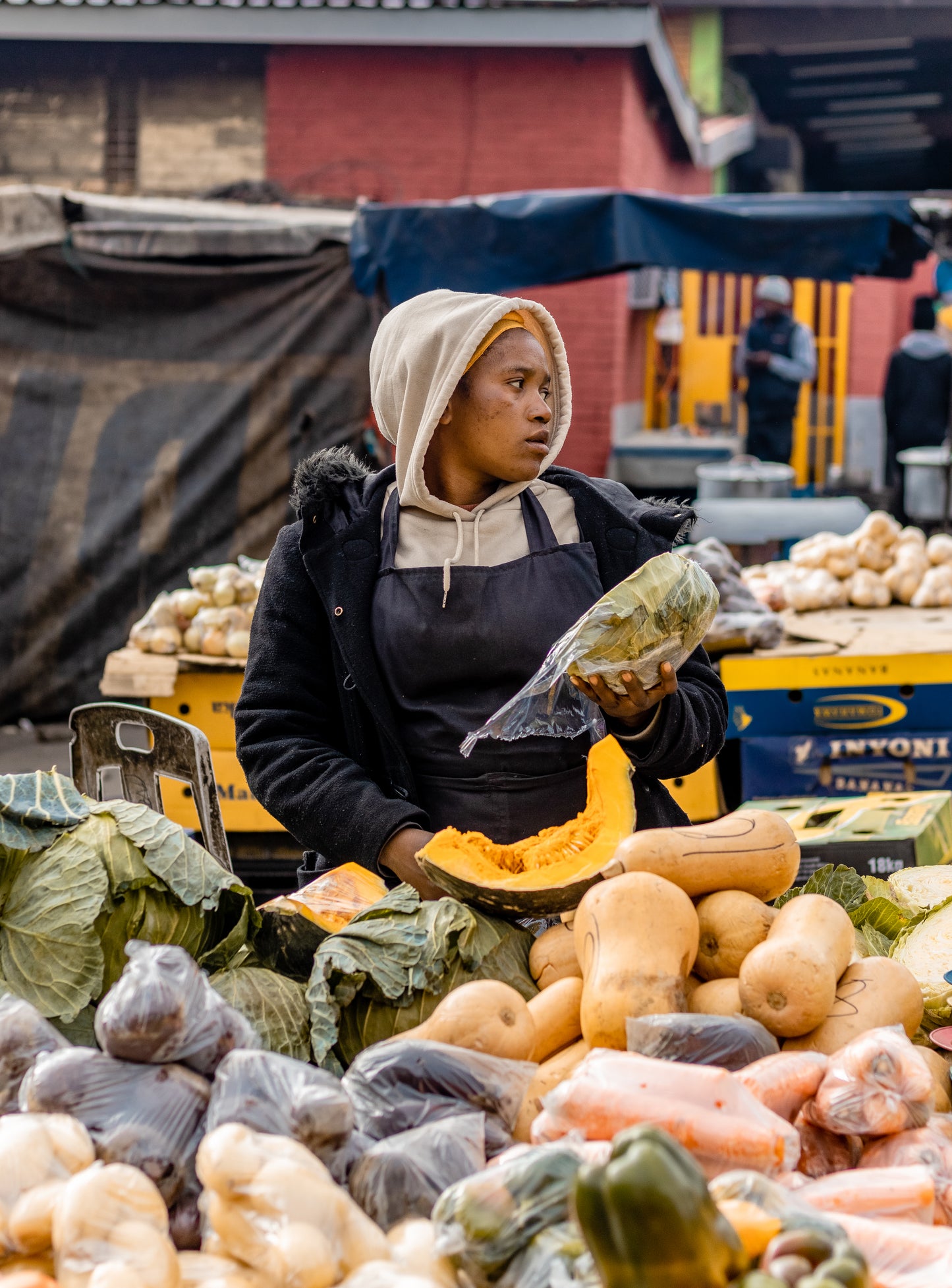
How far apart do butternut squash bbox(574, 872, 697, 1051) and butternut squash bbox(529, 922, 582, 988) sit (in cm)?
7

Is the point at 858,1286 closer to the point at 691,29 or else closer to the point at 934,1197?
the point at 934,1197

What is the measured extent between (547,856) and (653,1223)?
48.3 inches

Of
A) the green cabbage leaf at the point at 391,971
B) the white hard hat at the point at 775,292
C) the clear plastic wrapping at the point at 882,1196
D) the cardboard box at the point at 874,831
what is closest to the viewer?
the clear plastic wrapping at the point at 882,1196

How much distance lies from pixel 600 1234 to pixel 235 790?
182 inches

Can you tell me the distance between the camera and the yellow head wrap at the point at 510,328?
9.07 ft

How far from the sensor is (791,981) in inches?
73.4

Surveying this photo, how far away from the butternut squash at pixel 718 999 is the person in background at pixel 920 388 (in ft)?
42.4

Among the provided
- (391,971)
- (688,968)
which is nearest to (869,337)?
(688,968)

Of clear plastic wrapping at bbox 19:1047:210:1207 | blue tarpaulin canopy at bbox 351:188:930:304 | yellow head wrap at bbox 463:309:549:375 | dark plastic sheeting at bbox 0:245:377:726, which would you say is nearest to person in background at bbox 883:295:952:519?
blue tarpaulin canopy at bbox 351:188:930:304

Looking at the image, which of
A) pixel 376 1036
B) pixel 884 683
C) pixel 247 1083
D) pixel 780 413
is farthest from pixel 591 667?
pixel 780 413

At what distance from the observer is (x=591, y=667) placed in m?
2.41

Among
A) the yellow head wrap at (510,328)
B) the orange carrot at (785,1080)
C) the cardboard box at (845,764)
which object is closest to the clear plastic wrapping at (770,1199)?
the orange carrot at (785,1080)

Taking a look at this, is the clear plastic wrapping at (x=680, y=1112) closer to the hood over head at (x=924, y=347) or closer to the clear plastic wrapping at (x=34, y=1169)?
the clear plastic wrapping at (x=34, y=1169)

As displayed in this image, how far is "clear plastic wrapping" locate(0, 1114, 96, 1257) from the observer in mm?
1411
